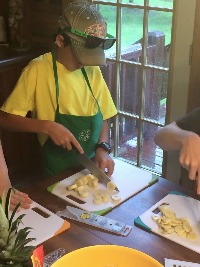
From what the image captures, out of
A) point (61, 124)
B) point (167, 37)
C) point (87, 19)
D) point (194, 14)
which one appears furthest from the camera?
point (167, 37)

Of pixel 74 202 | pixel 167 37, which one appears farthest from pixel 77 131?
pixel 167 37

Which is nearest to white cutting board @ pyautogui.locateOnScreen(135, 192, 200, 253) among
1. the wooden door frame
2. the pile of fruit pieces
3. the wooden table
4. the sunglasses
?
the wooden table

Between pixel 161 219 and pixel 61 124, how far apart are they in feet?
2.08

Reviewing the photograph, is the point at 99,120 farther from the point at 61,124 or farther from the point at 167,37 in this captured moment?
the point at 167,37

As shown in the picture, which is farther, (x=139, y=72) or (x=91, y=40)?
(x=139, y=72)

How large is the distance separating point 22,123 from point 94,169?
37 cm

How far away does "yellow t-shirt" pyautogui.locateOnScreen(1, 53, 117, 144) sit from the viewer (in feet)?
5.32

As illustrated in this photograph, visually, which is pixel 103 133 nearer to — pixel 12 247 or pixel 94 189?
pixel 94 189

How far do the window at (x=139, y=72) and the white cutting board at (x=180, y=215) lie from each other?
95 centimetres

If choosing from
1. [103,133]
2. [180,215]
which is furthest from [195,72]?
[180,215]

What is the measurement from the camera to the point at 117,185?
139cm

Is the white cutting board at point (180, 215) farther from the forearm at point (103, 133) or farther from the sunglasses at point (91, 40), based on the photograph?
the sunglasses at point (91, 40)

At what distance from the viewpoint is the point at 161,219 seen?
1182mm

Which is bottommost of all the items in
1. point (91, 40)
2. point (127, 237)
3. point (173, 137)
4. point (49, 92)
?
point (127, 237)
